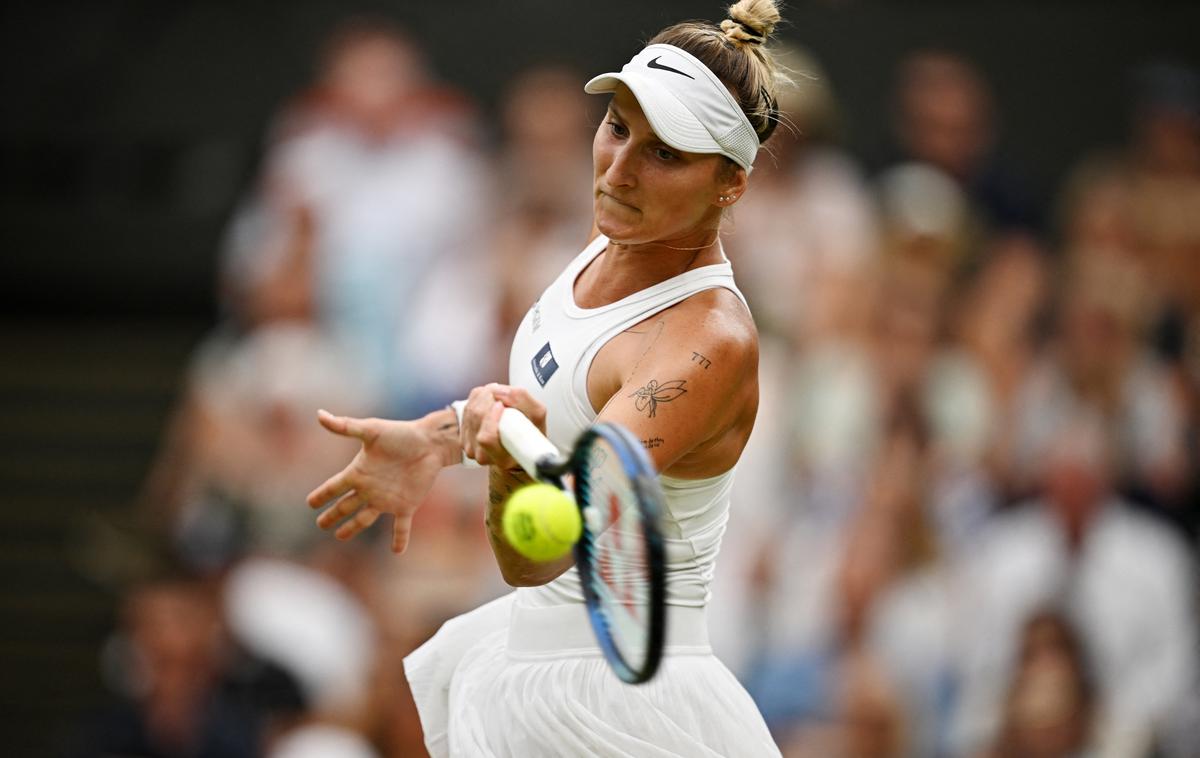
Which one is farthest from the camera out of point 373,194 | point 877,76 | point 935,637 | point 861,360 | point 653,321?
point 877,76

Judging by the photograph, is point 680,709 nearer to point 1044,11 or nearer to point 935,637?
point 935,637

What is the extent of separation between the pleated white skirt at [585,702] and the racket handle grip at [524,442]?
59 centimetres

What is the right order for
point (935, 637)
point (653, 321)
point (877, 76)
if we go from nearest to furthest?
1. point (653, 321)
2. point (935, 637)
3. point (877, 76)

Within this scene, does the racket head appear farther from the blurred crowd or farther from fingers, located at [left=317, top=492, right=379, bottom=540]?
the blurred crowd

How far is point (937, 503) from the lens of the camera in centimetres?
712

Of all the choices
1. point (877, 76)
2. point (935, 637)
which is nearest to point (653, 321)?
point (935, 637)

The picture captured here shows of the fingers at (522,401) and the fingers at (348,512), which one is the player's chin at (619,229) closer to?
the fingers at (522,401)

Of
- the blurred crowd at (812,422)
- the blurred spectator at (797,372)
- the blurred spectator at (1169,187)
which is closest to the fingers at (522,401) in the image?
the blurred crowd at (812,422)

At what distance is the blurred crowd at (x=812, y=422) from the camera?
6582mm

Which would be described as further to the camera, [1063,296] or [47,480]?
[47,480]

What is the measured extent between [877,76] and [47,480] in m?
4.77

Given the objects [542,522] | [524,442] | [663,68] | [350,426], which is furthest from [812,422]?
[542,522]

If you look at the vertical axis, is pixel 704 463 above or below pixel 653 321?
below

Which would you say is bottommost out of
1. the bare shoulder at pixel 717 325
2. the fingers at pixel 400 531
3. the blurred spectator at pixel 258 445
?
the blurred spectator at pixel 258 445
